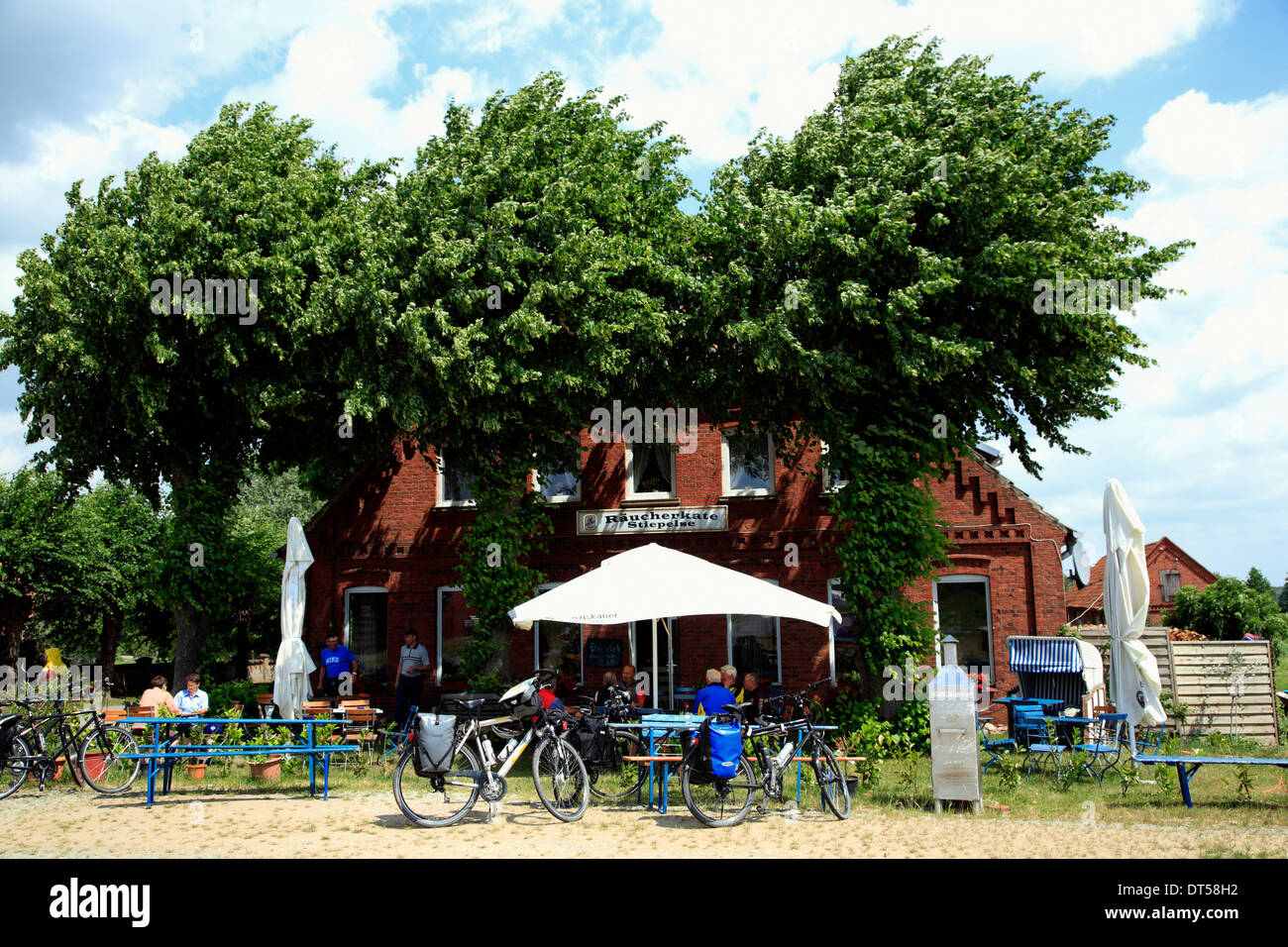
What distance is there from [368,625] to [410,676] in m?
4.33

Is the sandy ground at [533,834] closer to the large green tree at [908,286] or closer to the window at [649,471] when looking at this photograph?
the large green tree at [908,286]

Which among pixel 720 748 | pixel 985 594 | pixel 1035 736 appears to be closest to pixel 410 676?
pixel 720 748

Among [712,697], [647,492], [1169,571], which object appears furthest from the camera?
[1169,571]

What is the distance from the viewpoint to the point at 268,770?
1157 cm

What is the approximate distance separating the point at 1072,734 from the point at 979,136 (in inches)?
339

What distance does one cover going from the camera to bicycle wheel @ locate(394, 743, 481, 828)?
350 inches

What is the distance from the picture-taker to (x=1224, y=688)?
15.6 m

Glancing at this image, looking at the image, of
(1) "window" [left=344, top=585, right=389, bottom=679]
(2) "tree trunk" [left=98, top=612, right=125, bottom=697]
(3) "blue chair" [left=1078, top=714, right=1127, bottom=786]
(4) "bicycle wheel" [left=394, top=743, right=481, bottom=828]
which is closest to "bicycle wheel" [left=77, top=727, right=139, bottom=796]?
(4) "bicycle wheel" [left=394, top=743, right=481, bottom=828]

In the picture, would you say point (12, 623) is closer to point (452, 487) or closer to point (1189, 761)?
point (452, 487)

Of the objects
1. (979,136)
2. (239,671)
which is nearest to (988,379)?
(979,136)

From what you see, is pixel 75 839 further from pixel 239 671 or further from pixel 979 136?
pixel 239 671

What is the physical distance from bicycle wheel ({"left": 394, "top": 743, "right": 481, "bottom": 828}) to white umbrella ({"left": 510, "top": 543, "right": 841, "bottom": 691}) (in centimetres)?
280

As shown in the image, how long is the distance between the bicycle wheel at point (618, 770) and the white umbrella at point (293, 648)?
13.2 ft

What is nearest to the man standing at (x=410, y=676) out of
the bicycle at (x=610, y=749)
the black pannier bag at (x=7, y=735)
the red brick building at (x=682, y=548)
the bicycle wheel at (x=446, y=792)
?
the red brick building at (x=682, y=548)
